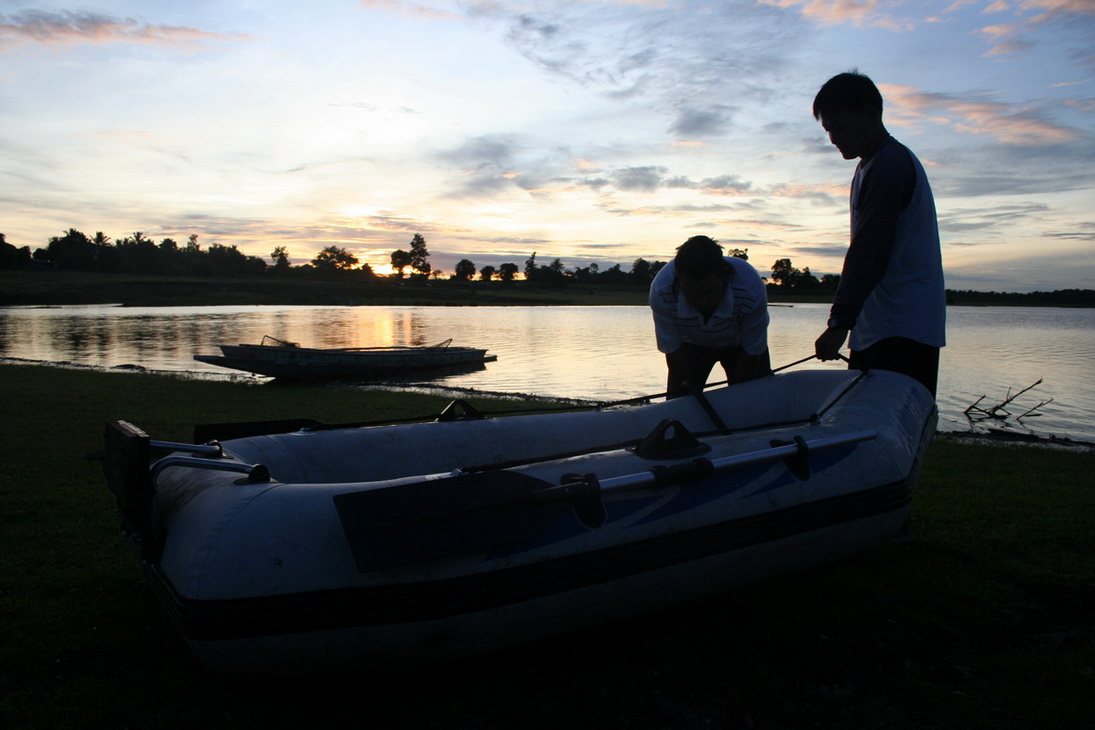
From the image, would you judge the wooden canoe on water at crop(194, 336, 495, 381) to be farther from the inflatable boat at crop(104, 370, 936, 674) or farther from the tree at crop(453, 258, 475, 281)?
the tree at crop(453, 258, 475, 281)

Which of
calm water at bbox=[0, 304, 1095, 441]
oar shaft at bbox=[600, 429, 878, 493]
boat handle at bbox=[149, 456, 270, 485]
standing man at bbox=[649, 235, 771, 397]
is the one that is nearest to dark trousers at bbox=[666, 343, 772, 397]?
standing man at bbox=[649, 235, 771, 397]

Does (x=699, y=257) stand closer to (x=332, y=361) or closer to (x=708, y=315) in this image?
(x=708, y=315)

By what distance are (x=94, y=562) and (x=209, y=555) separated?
1860 mm

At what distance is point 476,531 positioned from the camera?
232 cm

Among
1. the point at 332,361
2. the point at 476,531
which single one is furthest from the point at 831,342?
the point at 332,361

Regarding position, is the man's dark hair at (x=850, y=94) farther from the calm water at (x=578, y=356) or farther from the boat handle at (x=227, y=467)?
the calm water at (x=578, y=356)

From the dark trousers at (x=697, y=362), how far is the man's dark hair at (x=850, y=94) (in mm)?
1783

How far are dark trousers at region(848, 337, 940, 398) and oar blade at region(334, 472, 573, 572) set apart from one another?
2097mm

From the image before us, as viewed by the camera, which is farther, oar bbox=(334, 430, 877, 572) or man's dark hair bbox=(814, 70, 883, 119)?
man's dark hair bbox=(814, 70, 883, 119)

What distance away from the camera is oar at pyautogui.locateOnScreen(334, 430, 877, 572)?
2232mm

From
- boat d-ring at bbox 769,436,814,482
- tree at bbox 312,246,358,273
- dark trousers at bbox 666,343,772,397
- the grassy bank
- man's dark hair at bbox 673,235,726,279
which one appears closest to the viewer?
the grassy bank

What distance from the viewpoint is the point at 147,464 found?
2570mm

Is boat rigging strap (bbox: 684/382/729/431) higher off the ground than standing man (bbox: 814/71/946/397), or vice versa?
standing man (bbox: 814/71/946/397)

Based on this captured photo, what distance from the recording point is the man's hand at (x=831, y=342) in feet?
10.6
